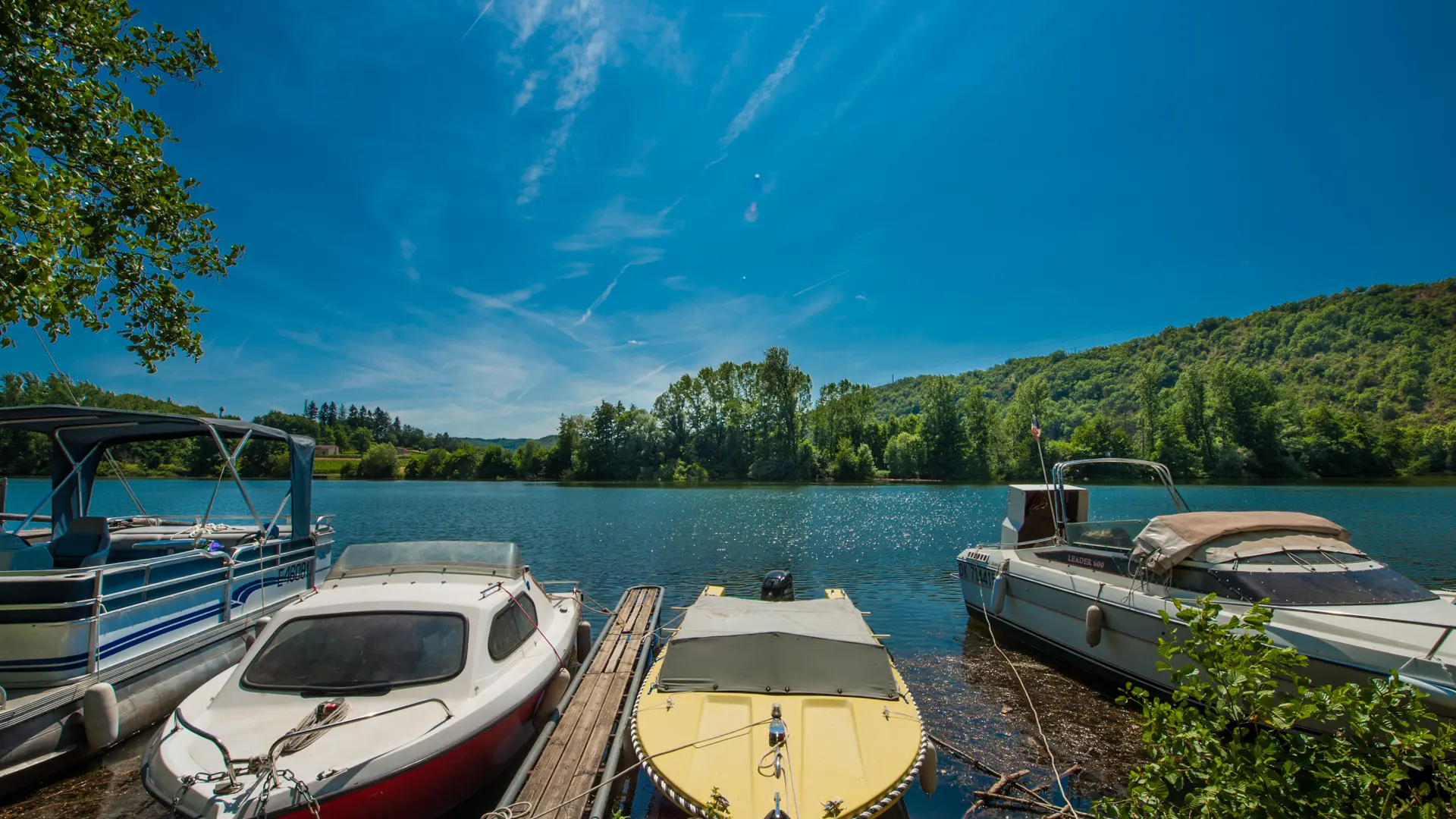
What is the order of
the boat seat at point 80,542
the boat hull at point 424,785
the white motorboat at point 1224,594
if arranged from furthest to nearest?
the boat seat at point 80,542 → the white motorboat at point 1224,594 → the boat hull at point 424,785

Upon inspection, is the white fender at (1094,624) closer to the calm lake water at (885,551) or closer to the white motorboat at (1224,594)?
the white motorboat at (1224,594)

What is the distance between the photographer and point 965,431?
80.7 meters

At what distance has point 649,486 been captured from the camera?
229ft

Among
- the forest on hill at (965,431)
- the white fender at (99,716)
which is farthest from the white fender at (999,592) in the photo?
the forest on hill at (965,431)

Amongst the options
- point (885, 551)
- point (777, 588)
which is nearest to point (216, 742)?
point (777, 588)

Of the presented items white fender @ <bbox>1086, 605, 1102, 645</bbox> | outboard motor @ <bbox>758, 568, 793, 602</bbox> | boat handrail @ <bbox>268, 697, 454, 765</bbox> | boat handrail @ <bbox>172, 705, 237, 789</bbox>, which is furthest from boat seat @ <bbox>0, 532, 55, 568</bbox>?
white fender @ <bbox>1086, 605, 1102, 645</bbox>

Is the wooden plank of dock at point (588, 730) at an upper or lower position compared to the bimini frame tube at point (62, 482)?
lower

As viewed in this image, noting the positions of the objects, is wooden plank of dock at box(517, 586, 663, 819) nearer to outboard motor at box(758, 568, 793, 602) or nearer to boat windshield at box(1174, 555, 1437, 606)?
outboard motor at box(758, 568, 793, 602)

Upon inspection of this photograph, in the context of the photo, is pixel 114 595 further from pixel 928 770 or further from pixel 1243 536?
pixel 1243 536

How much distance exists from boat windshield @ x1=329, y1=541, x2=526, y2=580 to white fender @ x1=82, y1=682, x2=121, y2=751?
2301 mm

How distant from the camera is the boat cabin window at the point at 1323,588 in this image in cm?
763

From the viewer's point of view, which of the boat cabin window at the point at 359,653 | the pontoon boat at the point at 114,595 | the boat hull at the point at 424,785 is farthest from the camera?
the pontoon boat at the point at 114,595

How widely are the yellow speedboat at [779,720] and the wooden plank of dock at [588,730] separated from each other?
2.38 ft

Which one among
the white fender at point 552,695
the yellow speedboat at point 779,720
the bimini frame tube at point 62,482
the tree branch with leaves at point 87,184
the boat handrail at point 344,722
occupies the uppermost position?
the tree branch with leaves at point 87,184
